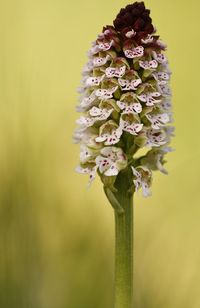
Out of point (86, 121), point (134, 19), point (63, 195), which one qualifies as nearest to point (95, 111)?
point (86, 121)

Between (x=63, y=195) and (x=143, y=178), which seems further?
(x=63, y=195)

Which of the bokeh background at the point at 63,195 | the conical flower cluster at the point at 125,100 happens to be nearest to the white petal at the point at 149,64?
the conical flower cluster at the point at 125,100

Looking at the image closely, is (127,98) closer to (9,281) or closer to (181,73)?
(9,281)

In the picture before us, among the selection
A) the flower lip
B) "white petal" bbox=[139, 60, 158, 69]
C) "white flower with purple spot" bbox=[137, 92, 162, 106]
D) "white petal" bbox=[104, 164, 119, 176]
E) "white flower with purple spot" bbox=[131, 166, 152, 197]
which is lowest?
"white flower with purple spot" bbox=[131, 166, 152, 197]

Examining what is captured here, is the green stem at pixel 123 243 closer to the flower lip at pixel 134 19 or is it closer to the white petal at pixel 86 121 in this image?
the white petal at pixel 86 121

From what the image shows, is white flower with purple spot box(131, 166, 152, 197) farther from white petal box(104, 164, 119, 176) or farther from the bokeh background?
the bokeh background

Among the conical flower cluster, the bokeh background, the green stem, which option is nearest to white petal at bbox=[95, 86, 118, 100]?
the conical flower cluster

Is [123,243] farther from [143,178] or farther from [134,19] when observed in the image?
[134,19]
